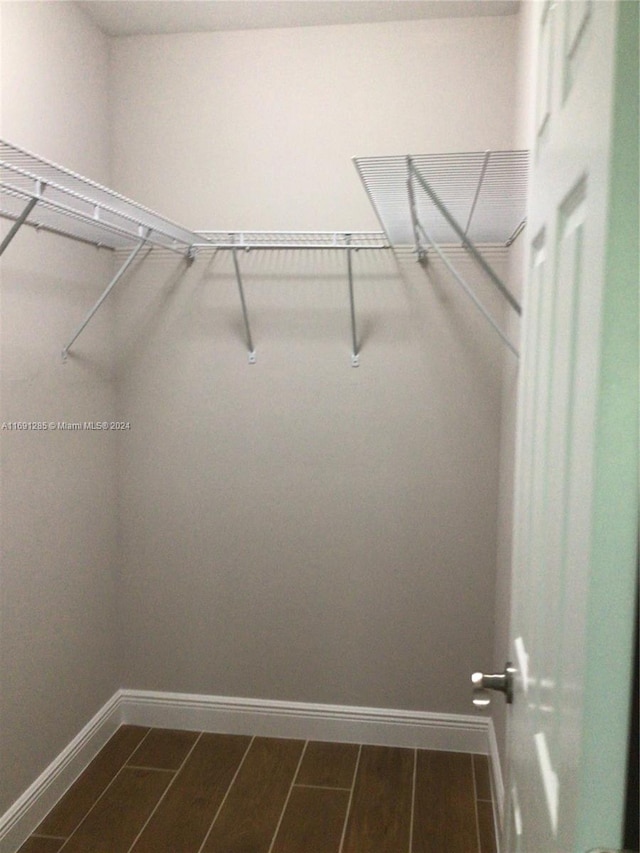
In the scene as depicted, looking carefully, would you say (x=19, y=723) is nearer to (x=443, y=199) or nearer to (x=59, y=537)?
(x=59, y=537)

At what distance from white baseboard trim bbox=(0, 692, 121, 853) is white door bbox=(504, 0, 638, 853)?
166 centimetres

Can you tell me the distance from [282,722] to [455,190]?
6.18ft

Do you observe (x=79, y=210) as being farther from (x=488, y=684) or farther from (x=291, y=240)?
(x=488, y=684)

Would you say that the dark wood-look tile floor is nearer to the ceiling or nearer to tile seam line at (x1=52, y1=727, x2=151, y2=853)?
tile seam line at (x1=52, y1=727, x2=151, y2=853)

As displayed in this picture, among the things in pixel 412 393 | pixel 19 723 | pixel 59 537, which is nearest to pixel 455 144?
pixel 412 393

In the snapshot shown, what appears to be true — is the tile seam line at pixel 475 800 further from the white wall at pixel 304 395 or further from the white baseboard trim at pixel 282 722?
the white wall at pixel 304 395

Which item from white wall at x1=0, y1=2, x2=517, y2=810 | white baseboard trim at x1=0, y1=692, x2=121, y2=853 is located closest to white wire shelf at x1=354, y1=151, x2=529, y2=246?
white wall at x1=0, y1=2, x2=517, y2=810

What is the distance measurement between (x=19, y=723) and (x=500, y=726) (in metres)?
1.38

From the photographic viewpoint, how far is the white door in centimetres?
49

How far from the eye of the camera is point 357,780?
2311 mm

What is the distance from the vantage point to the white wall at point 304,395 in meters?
2.34

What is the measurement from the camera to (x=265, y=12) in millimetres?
2240

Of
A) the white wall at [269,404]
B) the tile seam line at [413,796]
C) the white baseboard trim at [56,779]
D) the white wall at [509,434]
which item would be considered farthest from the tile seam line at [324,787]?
the white baseboard trim at [56,779]

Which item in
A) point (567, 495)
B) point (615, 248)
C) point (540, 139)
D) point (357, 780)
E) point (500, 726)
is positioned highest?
point (540, 139)
